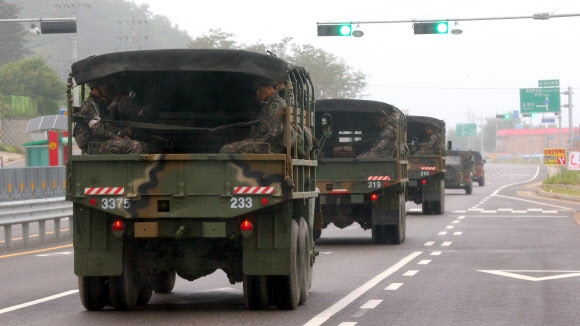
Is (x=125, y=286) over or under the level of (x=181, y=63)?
under

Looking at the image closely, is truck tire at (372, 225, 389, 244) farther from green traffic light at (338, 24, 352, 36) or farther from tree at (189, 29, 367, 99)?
tree at (189, 29, 367, 99)

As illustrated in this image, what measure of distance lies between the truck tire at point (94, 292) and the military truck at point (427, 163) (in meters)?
22.3

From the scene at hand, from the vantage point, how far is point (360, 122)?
24.0 m

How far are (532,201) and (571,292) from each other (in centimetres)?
3249

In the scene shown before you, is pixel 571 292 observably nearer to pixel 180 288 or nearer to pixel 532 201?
pixel 180 288

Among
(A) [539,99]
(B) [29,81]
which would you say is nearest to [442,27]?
(A) [539,99]

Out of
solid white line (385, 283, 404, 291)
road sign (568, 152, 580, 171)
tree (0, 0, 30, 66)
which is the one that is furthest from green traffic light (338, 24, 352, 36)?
tree (0, 0, 30, 66)

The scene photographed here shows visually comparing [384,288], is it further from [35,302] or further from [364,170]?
[364,170]

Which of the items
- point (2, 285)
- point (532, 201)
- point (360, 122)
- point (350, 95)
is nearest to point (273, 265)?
point (2, 285)

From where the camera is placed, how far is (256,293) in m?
11.9

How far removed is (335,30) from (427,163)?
4.89 m

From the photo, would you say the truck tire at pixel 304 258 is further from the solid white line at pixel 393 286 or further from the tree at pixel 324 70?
the tree at pixel 324 70

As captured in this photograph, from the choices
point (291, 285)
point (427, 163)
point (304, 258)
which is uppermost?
point (427, 163)

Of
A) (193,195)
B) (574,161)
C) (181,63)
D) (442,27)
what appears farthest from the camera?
(574,161)
